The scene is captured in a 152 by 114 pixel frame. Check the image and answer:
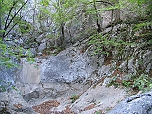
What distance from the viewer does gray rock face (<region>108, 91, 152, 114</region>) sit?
3465mm

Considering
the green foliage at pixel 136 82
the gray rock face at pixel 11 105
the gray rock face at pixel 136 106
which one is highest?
the gray rock face at pixel 136 106

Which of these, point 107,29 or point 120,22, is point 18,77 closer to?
point 107,29

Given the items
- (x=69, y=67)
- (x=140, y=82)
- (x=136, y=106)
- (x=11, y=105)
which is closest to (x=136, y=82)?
(x=140, y=82)

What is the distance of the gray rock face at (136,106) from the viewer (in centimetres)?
347

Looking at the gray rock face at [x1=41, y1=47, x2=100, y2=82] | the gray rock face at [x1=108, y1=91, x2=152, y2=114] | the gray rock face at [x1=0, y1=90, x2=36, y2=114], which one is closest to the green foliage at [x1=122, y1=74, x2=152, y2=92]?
the gray rock face at [x1=108, y1=91, x2=152, y2=114]

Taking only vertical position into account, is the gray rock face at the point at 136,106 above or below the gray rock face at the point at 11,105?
above

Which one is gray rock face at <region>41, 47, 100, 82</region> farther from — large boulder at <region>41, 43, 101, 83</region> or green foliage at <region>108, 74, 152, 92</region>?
green foliage at <region>108, 74, 152, 92</region>

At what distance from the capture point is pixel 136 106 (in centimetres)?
357

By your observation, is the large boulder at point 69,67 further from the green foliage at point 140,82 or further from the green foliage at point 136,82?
the green foliage at point 140,82

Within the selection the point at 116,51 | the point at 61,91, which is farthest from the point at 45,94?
the point at 116,51

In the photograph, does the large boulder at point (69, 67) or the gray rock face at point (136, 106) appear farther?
the large boulder at point (69, 67)

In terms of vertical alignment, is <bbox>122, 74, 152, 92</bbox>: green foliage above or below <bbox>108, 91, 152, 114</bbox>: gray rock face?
below

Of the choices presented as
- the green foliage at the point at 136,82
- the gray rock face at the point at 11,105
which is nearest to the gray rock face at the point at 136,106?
the green foliage at the point at 136,82

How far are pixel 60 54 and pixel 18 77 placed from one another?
3.30 m
